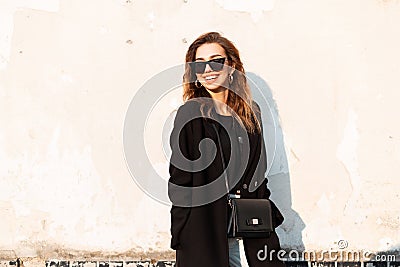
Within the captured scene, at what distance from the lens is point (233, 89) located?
3266 mm

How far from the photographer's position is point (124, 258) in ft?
13.5

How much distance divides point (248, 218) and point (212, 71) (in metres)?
0.73

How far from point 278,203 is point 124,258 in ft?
3.41

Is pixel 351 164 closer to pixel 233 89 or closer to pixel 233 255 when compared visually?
pixel 233 89

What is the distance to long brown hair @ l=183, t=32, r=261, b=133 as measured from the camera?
3205 mm

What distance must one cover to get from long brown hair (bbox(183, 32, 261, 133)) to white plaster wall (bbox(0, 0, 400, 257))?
2.88ft

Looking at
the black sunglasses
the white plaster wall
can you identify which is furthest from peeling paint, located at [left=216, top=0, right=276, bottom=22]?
the black sunglasses

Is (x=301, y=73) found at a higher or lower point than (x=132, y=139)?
higher

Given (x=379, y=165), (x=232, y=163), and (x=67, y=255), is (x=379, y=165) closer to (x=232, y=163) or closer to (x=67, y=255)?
(x=232, y=163)

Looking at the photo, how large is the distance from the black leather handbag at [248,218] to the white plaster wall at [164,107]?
1.08m

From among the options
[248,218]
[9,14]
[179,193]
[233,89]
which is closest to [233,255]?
[248,218]

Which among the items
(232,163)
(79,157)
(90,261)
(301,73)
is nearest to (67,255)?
(90,261)

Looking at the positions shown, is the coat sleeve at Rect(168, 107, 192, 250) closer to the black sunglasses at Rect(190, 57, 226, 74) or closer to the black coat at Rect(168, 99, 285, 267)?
the black coat at Rect(168, 99, 285, 267)

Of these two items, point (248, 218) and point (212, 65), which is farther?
point (212, 65)
